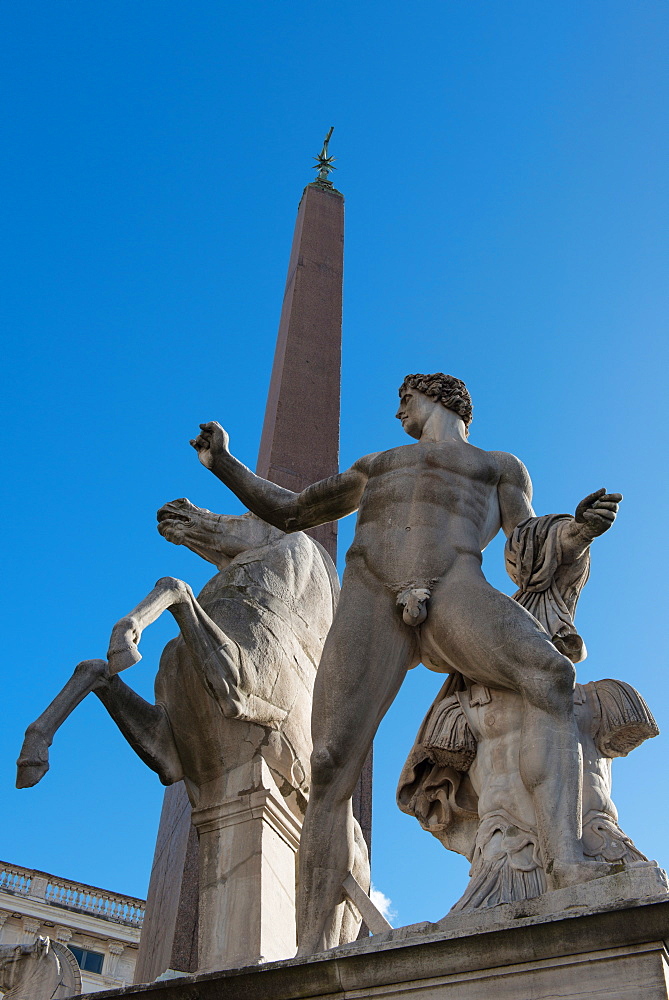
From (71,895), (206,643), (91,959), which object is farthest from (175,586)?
(71,895)

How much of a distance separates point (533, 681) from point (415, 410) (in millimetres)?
1886

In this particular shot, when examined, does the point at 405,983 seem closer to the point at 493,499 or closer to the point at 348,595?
the point at 348,595

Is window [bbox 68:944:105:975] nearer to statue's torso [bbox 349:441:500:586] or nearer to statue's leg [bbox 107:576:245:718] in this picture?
statue's leg [bbox 107:576:245:718]

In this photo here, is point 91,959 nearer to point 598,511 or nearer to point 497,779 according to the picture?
point 497,779

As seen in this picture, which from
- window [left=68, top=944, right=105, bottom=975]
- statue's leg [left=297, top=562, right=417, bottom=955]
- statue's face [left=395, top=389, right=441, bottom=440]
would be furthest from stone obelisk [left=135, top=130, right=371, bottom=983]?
window [left=68, top=944, right=105, bottom=975]

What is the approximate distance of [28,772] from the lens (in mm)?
5527

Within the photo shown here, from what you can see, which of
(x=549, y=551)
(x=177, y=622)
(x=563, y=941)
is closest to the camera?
(x=563, y=941)

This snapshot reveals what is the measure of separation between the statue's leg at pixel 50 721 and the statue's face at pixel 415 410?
1968mm

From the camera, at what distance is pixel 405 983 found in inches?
166

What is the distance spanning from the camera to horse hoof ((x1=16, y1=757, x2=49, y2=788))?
5.51 metres

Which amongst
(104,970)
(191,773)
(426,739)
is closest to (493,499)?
(426,739)

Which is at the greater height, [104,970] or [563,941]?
[104,970]

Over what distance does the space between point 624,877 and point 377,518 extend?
2170 millimetres

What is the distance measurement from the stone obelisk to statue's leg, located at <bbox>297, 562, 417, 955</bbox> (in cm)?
171
